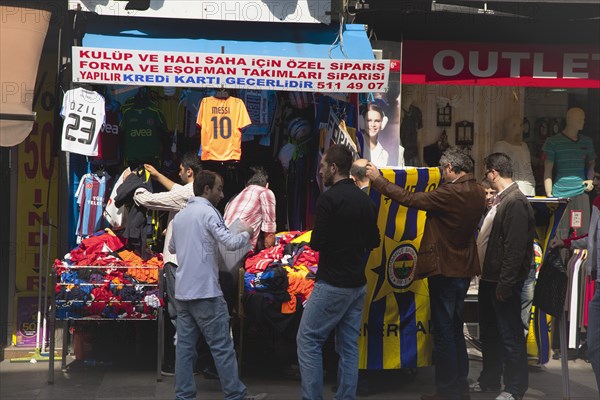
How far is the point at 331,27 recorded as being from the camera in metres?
10.2

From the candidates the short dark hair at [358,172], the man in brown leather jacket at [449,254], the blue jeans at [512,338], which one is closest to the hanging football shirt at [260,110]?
the short dark hair at [358,172]

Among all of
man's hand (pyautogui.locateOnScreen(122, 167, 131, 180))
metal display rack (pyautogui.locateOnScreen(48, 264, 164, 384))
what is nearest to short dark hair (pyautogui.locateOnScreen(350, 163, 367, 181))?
metal display rack (pyautogui.locateOnScreen(48, 264, 164, 384))

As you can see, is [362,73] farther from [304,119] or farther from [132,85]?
[132,85]

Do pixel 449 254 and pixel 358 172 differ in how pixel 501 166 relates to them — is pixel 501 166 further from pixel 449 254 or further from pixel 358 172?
pixel 358 172

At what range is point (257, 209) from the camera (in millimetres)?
9219

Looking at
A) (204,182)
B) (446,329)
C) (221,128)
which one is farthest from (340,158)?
(221,128)

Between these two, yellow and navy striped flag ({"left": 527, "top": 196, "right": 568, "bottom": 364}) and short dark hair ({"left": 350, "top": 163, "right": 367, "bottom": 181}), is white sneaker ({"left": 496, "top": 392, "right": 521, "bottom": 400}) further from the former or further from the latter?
short dark hair ({"left": 350, "top": 163, "right": 367, "bottom": 181})

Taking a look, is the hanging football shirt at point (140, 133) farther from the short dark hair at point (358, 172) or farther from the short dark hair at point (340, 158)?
the short dark hair at point (340, 158)

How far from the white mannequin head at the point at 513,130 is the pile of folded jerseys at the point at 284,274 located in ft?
10.9

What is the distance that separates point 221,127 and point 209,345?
2.82m

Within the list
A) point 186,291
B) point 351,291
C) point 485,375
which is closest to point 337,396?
point 351,291

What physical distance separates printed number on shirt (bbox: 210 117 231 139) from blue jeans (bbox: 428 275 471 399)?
2655 mm

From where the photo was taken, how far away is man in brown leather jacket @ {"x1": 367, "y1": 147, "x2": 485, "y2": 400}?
790 centimetres

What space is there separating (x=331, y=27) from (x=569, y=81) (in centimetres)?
288
